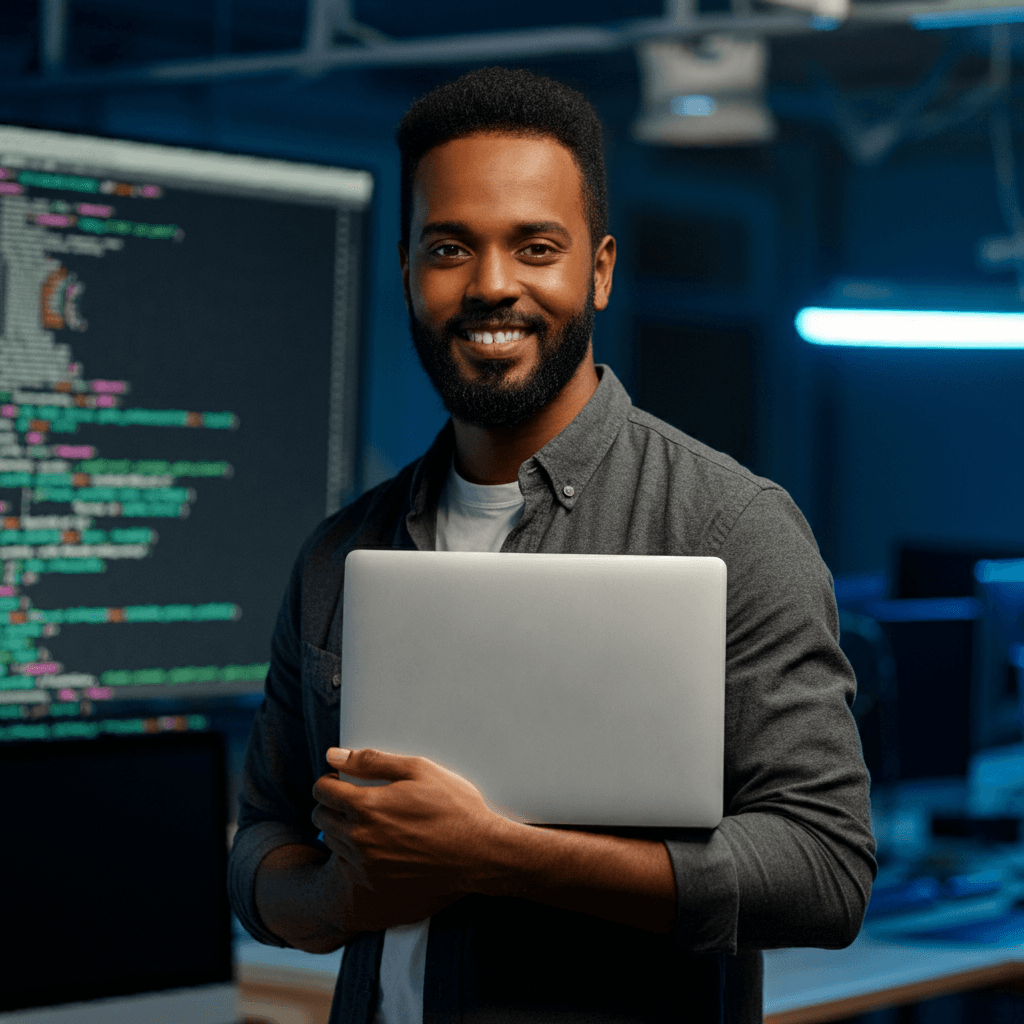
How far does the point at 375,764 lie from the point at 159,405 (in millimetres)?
1245

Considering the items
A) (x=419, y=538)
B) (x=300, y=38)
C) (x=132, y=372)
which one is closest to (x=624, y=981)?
(x=419, y=538)

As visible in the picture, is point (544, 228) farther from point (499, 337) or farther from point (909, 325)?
point (909, 325)

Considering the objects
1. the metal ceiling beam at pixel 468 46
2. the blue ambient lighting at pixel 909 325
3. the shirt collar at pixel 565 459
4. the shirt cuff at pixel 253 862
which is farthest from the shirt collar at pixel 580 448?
the blue ambient lighting at pixel 909 325

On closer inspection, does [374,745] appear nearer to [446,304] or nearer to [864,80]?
[446,304]

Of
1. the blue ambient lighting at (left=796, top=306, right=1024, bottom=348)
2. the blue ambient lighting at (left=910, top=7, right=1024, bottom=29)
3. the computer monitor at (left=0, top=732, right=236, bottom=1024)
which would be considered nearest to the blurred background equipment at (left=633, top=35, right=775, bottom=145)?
the blue ambient lighting at (left=910, top=7, right=1024, bottom=29)

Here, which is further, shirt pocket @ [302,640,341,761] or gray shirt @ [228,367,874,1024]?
shirt pocket @ [302,640,341,761]

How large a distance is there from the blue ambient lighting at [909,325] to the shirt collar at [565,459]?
11.0 feet

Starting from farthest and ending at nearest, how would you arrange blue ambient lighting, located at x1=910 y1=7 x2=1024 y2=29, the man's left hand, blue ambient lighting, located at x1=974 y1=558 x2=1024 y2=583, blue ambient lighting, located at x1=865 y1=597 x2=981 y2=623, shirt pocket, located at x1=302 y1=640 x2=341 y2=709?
blue ambient lighting, located at x1=974 y1=558 x2=1024 y2=583, blue ambient lighting, located at x1=865 y1=597 x2=981 y2=623, blue ambient lighting, located at x1=910 y1=7 x2=1024 y2=29, shirt pocket, located at x1=302 y1=640 x2=341 y2=709, the man's left hand

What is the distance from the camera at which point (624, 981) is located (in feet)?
3.83

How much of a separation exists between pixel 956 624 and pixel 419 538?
1.89 metres

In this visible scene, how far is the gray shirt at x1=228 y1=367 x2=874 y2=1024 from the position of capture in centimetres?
108

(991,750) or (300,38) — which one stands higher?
(300,38)

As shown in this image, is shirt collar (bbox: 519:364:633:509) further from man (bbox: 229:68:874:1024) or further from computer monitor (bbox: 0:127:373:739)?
computer monitor (bbox: 0:127:373:739)

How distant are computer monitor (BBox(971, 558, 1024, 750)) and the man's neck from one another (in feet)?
6.15
